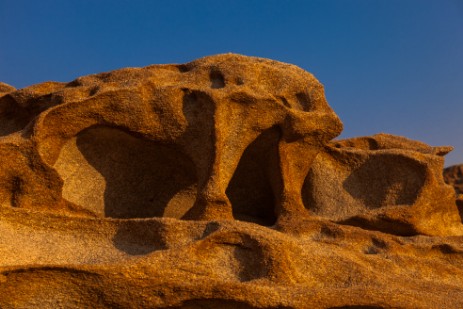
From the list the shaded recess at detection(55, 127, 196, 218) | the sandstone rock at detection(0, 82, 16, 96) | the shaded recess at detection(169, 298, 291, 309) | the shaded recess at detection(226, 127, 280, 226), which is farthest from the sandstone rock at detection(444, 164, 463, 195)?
the shaded recess at detection(169, 298, 291, 309)

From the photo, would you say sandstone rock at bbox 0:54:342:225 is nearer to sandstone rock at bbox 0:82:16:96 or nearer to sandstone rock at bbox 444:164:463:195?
sandstone rock at bbox 0:82:16:96

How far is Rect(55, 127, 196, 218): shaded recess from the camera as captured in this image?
7.04m

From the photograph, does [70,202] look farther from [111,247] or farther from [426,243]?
[426,243]

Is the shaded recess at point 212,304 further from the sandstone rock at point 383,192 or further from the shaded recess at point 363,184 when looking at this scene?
the shaded recess at point 363,184

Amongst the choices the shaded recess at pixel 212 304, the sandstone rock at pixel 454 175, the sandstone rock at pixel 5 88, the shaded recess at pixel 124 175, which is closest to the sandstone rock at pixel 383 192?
the shaded recess at pixel 124 175

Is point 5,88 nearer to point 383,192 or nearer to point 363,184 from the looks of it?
point 363,184

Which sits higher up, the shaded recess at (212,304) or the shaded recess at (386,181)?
the shaded recess at (386,181)

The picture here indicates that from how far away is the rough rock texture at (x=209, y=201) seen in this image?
4.50 metres

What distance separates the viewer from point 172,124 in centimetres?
705

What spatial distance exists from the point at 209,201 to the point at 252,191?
69.2 inches

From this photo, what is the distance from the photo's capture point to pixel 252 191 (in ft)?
26.9

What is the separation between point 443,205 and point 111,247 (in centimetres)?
521

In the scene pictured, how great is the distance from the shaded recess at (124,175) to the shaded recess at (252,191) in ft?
2.26

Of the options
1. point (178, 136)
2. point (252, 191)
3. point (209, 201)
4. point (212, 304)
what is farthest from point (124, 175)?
point (212, 304)
